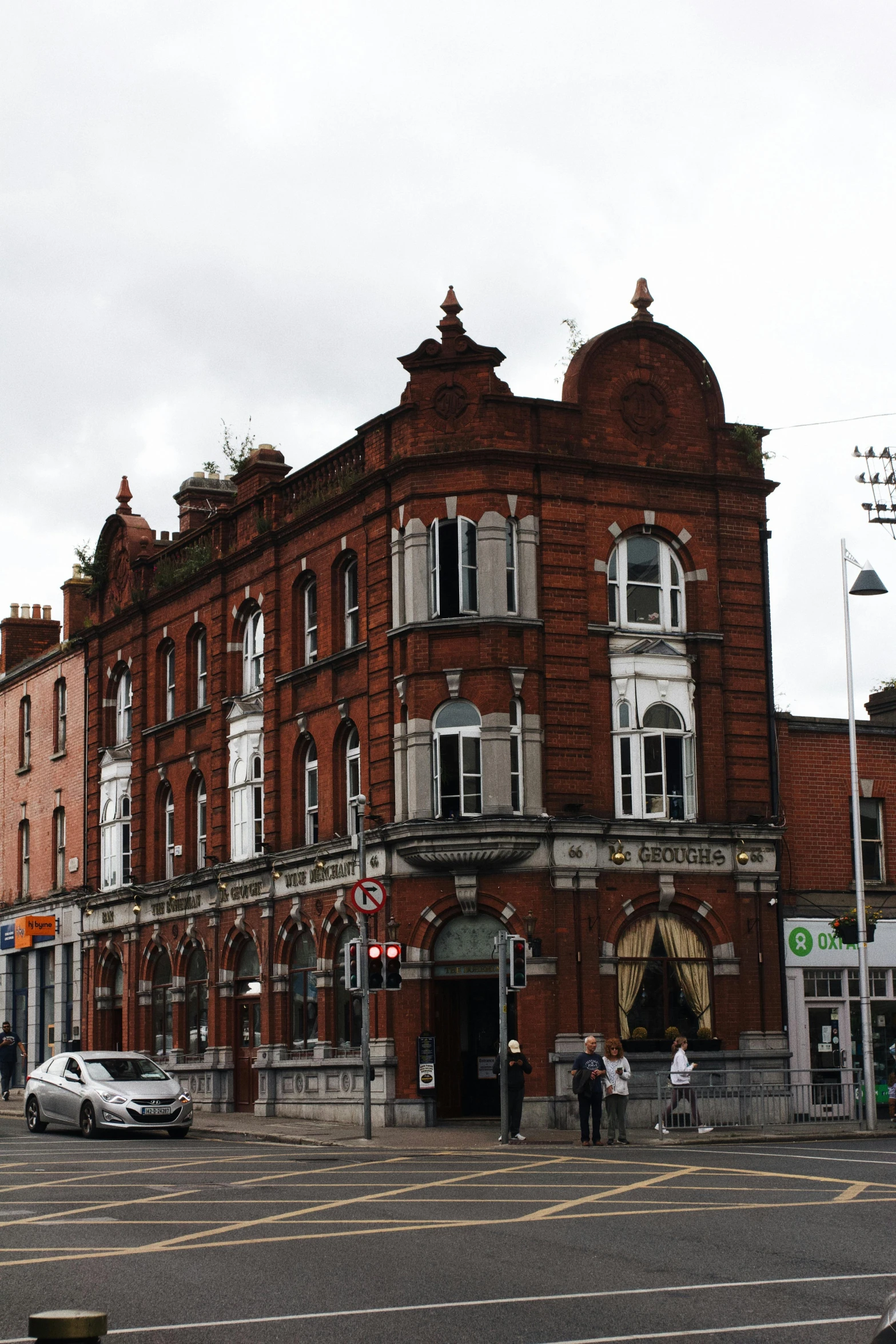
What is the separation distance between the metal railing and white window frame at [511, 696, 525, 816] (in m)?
5.16

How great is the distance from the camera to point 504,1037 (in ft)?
86.2

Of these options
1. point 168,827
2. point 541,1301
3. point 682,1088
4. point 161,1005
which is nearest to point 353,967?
point 682,1088

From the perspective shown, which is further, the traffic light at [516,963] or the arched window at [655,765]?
the arched window at [655,765]

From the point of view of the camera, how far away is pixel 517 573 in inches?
1225

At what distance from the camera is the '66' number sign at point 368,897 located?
Result: 27.9 metres

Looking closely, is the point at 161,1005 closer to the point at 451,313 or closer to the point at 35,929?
the point at 35,929

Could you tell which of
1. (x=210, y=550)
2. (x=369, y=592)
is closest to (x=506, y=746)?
(x=369, y=592)

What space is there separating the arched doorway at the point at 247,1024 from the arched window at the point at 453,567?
978 centimetres

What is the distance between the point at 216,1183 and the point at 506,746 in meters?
12.3

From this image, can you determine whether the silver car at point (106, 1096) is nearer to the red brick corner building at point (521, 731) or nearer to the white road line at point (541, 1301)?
the red brick corner building at point (521, 731)

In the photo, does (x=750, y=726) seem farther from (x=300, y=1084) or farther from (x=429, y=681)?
(x=300, y=1084)

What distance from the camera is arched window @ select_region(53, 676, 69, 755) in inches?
1897

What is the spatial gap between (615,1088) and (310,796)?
38.7ft

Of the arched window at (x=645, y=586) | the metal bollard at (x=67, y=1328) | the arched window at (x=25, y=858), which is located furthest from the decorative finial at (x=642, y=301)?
the metal bollard at (x=67, y=1328)
